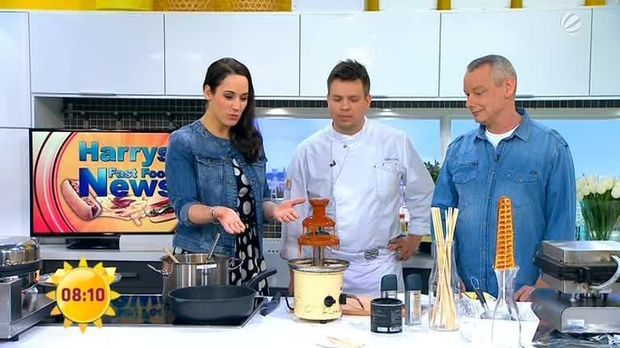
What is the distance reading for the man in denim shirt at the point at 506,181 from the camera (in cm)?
238

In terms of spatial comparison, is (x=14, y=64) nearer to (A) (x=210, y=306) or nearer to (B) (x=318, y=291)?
(A) (x=210, y=306)

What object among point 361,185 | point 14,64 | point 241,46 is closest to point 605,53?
point 361,185

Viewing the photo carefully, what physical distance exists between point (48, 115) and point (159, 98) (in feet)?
2.17

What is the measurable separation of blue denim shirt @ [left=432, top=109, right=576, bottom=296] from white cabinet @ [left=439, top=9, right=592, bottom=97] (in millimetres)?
926

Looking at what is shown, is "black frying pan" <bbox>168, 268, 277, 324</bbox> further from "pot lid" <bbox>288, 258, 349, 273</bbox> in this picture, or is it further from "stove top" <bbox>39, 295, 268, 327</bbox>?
"pot lid" <bbox>288, 258, 349, 273</bbox>

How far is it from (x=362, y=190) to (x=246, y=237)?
22.2 inches

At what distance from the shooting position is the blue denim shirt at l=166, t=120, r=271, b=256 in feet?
7.59

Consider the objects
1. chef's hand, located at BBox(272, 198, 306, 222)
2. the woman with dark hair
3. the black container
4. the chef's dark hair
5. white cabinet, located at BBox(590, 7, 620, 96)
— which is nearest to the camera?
the black container

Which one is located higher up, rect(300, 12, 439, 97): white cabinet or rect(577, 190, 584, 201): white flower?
rect(300, 12, 439, 97): white cabinet

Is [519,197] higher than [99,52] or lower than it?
lower

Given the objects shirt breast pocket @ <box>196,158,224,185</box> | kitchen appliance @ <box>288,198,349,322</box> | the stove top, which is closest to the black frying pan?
the stove top

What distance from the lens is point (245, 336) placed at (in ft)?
5.33

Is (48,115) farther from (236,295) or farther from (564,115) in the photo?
(564,115)

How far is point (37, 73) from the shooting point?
3.45 meters
